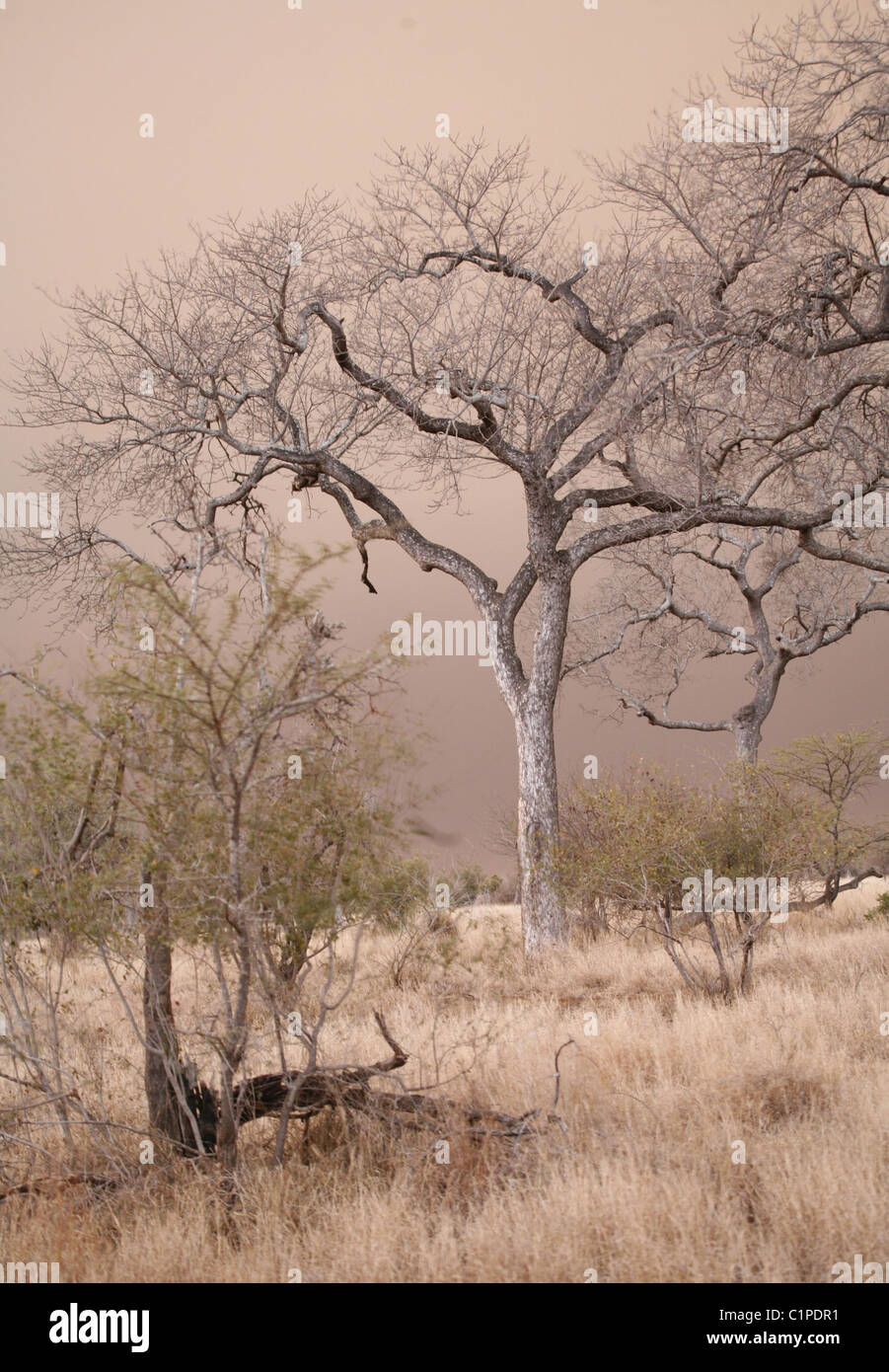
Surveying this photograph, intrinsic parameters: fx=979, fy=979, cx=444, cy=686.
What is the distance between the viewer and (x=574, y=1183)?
16.5 ft

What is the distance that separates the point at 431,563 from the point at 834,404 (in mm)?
6064

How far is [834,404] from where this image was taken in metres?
11.9

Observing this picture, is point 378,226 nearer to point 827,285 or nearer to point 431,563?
point 431,563

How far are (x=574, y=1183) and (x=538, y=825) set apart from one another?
8678mm

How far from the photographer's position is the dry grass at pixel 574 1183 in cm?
457

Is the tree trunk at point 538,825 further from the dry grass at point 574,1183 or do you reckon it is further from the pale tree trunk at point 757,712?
the pale tree trunk at point 757,712

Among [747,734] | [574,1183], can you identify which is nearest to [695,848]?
[574,1183]

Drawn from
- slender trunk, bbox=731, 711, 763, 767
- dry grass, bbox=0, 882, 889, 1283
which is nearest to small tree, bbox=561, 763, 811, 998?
dry grass, bbox=0, 882, 889, 1283

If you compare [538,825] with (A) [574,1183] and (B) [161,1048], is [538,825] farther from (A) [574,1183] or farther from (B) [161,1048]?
(A) [574,1183]

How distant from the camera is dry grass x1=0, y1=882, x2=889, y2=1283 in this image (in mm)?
4574

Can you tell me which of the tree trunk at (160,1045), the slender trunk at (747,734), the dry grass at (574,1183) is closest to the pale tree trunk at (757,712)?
the slender trunk at (747,734)

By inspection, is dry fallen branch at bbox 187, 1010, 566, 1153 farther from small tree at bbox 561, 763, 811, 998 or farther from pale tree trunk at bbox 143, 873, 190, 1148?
→ small tree at bbox 561, 763, 811, 998

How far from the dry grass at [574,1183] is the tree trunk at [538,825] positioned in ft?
15.6
